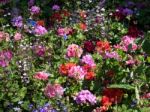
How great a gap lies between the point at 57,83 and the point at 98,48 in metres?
0.81

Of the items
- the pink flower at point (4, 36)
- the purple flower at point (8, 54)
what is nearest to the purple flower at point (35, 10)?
the pink flower at point (4, 36)

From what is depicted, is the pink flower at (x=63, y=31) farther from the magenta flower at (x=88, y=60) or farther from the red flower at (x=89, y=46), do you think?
the magenta flower at (x=88, y=60)

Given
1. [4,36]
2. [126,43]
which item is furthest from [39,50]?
[126,43]

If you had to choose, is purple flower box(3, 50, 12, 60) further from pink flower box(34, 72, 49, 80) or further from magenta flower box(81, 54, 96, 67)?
magenta flower box(81, 54, 96, 67)

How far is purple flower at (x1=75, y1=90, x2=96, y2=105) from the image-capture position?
16.4 feet

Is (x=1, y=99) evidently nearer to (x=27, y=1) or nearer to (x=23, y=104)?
(x=23, y=104)

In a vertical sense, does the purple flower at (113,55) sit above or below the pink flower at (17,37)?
below

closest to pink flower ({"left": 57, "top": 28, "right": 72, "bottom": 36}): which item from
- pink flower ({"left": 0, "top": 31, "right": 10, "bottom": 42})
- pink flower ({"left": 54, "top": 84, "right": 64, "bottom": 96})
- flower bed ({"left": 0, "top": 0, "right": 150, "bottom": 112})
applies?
flower bed ({"left": 0, "top": 0, "right": 150, "bottom": 112})

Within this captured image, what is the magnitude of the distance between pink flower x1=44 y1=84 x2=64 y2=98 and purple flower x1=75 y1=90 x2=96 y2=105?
17 cm

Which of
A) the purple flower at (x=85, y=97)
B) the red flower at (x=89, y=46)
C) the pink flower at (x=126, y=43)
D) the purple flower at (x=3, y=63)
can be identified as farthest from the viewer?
the red flower at (x=89, y=46)

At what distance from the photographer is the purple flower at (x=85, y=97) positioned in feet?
16.4

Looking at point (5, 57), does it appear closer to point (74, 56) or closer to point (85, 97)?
point (74, 56)

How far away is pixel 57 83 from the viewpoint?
5219 millimetres

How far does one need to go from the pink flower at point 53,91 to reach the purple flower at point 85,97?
17cm
